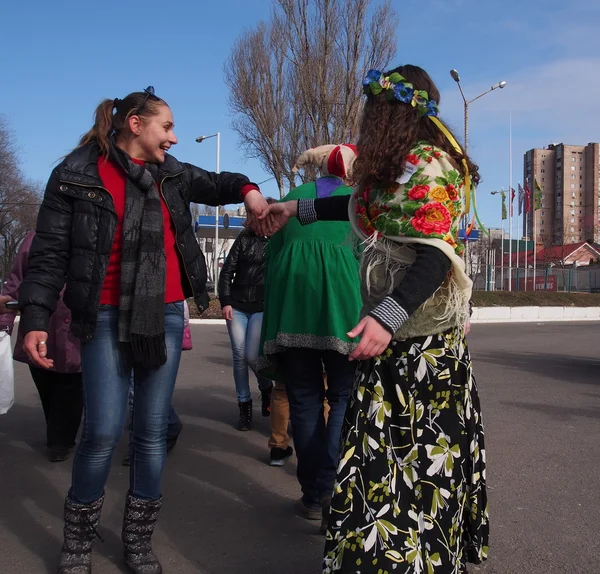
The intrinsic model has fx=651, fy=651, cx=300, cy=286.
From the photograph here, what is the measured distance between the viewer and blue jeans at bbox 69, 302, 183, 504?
2641mm

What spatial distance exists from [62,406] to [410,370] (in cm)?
322

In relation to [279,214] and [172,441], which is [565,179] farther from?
[279,214]

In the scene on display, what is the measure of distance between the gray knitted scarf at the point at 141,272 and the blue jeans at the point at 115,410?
70 millimetres

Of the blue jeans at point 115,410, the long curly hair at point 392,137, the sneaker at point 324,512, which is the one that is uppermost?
the long curly hair at point 392,137

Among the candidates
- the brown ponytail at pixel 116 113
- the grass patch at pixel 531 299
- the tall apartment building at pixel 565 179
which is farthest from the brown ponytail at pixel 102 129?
the tall apartment building at pixel 565 179

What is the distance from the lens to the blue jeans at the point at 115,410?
264 cm

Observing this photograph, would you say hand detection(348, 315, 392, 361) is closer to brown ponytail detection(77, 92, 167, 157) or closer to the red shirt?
the red shirt

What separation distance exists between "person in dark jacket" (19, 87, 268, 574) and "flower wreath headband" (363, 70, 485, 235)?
3.19ft

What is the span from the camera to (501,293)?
29359mm

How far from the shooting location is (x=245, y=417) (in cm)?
554

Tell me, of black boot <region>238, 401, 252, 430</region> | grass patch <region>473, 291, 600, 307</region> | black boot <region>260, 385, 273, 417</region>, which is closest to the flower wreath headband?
black boot <region>238, 401, 252, 430</region>

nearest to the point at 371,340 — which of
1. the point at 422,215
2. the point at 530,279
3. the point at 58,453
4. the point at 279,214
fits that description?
the point at 422,215

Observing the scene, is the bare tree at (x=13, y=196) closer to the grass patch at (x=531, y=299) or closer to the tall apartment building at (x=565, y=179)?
the grass patch at (x=531, y=299)

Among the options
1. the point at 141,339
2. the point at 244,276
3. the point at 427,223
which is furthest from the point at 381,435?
the point at 244,276
